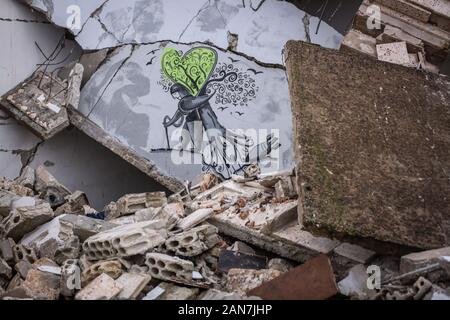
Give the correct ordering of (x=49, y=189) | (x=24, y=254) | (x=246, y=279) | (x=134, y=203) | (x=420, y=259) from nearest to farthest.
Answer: (x=420, y=259) → (x=246, y=279) → (x=24, y=254) → (x=134, y=203) → (x=49, y=189)

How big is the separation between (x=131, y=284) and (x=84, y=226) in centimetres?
108

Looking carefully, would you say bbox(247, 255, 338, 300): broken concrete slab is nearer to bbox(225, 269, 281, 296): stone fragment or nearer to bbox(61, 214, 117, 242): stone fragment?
bbox(225, 269, 281, 296): stone fragment

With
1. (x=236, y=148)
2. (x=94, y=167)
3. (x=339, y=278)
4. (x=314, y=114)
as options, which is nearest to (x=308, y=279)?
(x=339, y=278)

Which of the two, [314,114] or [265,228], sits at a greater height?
[314,114]

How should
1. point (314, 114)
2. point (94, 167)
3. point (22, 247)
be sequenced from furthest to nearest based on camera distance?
point (94, 167) < point (22, 247) < point (314, 114)

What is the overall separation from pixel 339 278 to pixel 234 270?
625mm

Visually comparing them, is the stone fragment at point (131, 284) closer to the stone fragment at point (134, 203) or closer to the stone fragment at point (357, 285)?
the stone fragment at point (357, 285)

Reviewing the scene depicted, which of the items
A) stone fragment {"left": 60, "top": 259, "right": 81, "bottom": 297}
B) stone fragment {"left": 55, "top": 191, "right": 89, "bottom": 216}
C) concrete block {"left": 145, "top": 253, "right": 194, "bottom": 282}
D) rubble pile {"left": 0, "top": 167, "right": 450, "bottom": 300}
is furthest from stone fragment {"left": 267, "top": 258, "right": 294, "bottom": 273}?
stone fragment {"left": 55, "top": 191, "right": 89, "bottom": 216}

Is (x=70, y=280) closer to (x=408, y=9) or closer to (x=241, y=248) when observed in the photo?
(x=241, y=248)

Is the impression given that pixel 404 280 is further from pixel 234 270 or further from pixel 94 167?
pixel 94 167

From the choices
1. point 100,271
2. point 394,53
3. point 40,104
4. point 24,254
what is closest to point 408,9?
point 394,53

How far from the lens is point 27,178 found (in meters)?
6.47

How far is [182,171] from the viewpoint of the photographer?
7.03 m

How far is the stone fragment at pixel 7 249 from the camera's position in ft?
13.7
